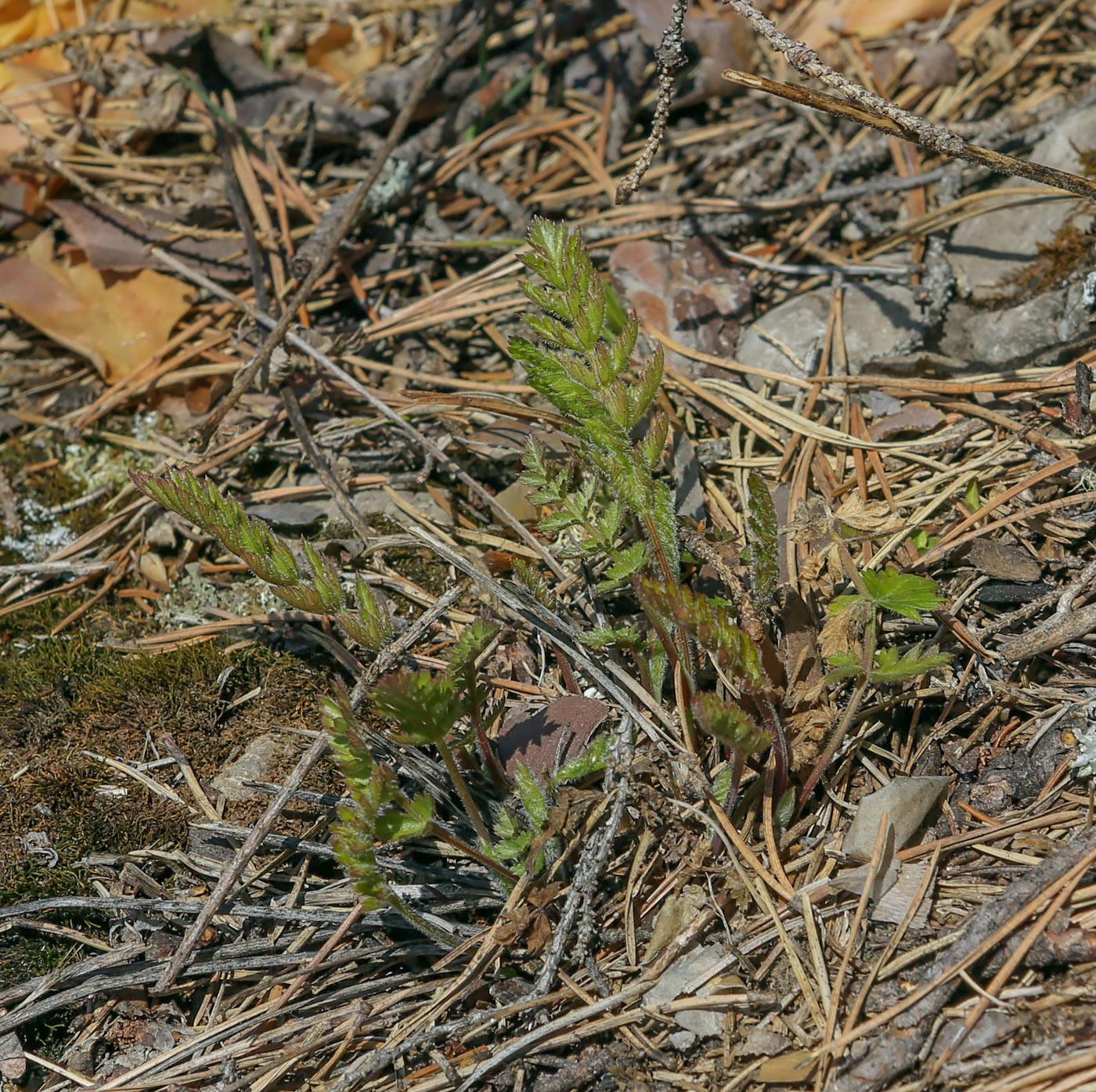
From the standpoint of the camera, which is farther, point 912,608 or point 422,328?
point 422,328

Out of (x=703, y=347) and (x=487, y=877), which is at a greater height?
(x=703, y=347)

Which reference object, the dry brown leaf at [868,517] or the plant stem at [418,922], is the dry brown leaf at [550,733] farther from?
the dry brown leaf at [868,517]

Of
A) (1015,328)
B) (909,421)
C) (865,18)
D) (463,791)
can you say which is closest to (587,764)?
(463,791)

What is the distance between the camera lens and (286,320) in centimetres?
263

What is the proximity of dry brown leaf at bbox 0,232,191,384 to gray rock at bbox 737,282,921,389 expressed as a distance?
1891mm

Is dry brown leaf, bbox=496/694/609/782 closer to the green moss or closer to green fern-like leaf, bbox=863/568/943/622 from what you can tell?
green fern-like leaf, bbox=863/568/943/622

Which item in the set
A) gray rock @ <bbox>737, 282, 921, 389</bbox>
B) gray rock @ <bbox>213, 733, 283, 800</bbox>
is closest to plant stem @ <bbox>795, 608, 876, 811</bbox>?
gray rock @ <bbox>737, 282, 921, 389</bbox>

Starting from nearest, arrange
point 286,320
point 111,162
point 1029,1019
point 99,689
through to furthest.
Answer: point 1029,1019
point 99,689
point 286,320
point 111,162

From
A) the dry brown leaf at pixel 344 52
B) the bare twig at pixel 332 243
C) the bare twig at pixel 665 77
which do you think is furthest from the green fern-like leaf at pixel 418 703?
the dry brown leaf at pixel 344 52

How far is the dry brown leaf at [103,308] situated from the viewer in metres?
3.07

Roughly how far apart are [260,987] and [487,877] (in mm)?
525

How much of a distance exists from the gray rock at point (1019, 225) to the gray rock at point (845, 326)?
0.22 meters

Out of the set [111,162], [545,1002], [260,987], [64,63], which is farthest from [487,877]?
[64,63]

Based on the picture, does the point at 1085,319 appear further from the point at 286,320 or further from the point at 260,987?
the point at 260,987
